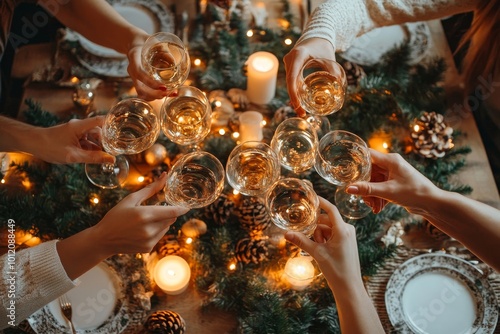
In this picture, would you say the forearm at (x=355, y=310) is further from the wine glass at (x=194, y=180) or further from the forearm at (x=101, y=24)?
the forearm at (x=101, y=24)

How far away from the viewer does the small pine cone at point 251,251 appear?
→ 133 cm

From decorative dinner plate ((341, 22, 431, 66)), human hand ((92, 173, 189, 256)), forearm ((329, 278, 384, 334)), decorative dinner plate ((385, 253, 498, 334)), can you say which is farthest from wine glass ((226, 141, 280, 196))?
decorative dinner plate ((341, 22, 431, 66))

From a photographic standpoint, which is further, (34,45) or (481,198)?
(34,45)

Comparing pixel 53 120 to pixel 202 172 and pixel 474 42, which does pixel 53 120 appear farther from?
pixel 474 42

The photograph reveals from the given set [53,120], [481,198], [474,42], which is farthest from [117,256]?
[474,42]

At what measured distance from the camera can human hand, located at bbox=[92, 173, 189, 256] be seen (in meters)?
1.08

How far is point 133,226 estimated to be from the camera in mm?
1077

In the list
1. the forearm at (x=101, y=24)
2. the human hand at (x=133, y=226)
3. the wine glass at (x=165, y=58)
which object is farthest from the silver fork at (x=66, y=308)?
the forearm at (x=101, y=24)

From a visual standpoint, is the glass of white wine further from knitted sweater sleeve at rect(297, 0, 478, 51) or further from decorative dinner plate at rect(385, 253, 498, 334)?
knitted sweater sleeve at rect(297, 0, 478, 51)

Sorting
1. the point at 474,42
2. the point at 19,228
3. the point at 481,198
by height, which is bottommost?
the point at 19,228

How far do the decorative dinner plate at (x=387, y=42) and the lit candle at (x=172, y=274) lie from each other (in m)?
1.01

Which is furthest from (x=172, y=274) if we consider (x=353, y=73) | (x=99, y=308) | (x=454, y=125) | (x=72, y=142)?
(x=454, y=125)

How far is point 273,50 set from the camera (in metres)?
1.74

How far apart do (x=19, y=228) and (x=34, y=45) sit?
32.0 inches
